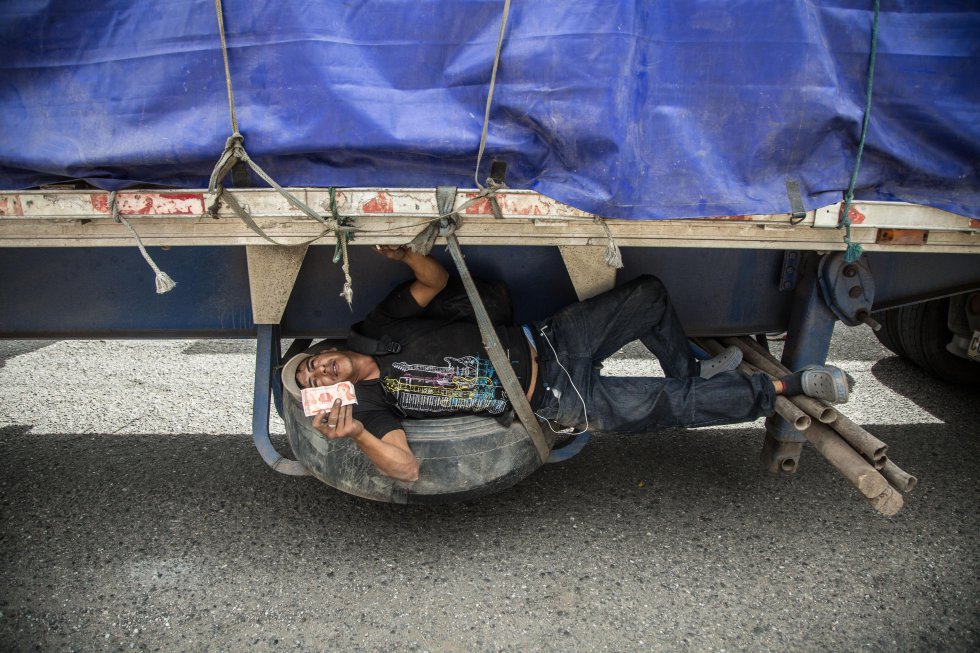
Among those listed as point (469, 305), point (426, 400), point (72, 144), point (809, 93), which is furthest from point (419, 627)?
point (809, 93)

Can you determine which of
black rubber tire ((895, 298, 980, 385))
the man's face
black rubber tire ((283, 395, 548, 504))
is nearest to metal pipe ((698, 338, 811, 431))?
black rubber tire ((283, 395, 548, 504))

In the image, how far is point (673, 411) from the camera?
101 inches

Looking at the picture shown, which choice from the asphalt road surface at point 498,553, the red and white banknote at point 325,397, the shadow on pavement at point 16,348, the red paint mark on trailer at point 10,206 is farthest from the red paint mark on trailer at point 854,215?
the shadow on pavement at point 16,348

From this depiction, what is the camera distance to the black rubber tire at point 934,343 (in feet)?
12.4

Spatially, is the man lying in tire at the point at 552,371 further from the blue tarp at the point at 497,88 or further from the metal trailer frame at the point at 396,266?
the blue tarp at the point at 497,88

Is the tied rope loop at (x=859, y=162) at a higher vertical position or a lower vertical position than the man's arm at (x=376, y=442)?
higher

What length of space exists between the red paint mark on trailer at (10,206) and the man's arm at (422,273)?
1097mm

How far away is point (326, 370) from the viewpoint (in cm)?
244

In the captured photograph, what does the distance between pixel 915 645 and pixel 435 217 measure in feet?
6.64

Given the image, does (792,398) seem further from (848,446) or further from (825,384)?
(848,446)

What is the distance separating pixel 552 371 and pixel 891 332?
8.89ft

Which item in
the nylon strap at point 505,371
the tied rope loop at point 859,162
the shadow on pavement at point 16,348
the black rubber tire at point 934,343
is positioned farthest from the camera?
the shadow on pavement at point 16,348

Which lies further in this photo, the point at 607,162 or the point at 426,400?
the point at 426,400

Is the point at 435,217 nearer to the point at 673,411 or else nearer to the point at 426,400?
the point at 426,400
